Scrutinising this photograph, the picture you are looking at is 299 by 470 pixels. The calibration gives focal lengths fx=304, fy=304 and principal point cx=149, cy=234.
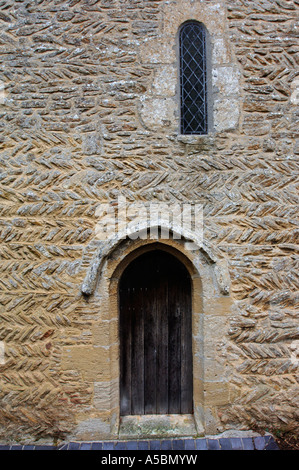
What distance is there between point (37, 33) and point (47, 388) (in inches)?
166

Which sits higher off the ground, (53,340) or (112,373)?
(53,340)

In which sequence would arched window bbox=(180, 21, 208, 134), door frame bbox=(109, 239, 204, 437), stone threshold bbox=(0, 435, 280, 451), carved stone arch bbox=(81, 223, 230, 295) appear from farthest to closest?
arched window bbox=(180, 21, 208, 134) < door frame bbox=(109, 239, 204, 437) < carved stone arch bbox=(81, 223, 230, 295) < stone threshold bbox=(0, 435, 280, 451)

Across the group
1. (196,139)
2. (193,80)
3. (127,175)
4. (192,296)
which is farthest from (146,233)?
(193,80)

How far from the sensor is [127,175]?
142 inches

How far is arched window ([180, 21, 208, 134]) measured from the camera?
3.81 meters

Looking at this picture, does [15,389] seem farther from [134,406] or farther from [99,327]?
[134,406]

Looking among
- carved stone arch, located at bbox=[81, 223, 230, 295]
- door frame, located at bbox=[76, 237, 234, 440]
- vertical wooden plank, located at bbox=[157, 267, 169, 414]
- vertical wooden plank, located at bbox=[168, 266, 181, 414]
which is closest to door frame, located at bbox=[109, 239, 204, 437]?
door frame, located at bbox=[76, 237, 234, 440]

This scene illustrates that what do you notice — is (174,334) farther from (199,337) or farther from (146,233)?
(146,233)

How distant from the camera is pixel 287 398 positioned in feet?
11.4

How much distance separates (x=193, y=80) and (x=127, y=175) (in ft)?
4.95

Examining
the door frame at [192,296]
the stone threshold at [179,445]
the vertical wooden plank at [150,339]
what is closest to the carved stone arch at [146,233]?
the door frame at [192,296]

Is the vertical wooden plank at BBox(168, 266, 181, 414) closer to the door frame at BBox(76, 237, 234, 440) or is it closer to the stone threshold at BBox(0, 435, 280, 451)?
the door frame at BBox(76, 237, 234, 440)

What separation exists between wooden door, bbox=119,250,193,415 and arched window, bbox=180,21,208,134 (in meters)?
1.69
